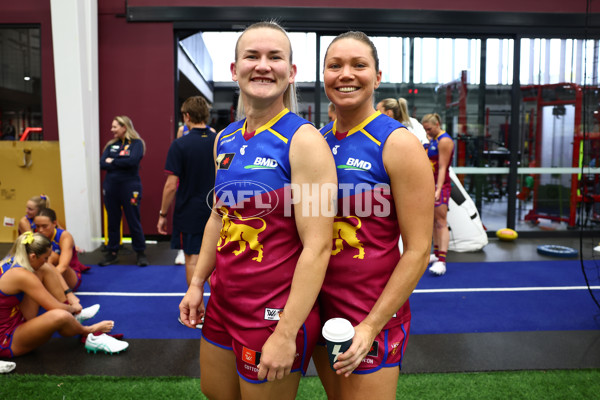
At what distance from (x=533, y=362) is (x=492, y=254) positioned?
319 centimetres

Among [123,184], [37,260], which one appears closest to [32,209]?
[123,184]

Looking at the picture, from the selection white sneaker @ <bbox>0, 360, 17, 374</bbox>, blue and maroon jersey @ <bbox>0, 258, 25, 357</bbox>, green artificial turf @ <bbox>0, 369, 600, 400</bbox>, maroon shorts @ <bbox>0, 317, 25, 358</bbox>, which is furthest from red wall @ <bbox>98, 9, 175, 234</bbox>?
green artificial turf @ <bbox>0, 369, 600, 400</bbox>

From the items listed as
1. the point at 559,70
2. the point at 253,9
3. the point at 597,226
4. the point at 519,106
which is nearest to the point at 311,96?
the point at 253,9

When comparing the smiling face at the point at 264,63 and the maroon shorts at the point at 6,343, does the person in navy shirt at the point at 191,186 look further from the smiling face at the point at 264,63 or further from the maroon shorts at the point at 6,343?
the smiling face at the point at 264,63

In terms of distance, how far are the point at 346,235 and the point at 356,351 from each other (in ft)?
1.03

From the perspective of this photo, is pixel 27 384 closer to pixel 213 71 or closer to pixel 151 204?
pixel 151 204

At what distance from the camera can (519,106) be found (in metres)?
6.91

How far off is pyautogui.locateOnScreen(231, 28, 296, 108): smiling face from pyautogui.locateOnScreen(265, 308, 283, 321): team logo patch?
22.0 inches

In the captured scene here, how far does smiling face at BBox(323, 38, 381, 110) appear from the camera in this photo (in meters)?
1.28

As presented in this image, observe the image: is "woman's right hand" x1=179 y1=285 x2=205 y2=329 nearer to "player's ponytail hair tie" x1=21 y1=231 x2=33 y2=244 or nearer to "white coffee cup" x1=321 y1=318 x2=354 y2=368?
"white coffee cup" x1=321 y1=318 x2=354 y2=368

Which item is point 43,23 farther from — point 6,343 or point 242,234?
point 242,234

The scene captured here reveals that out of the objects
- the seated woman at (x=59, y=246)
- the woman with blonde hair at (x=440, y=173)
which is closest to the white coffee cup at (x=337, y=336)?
the seated woman at (x=59, y=246)

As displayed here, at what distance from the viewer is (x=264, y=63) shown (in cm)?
124

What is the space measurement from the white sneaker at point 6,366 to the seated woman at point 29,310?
156mm
